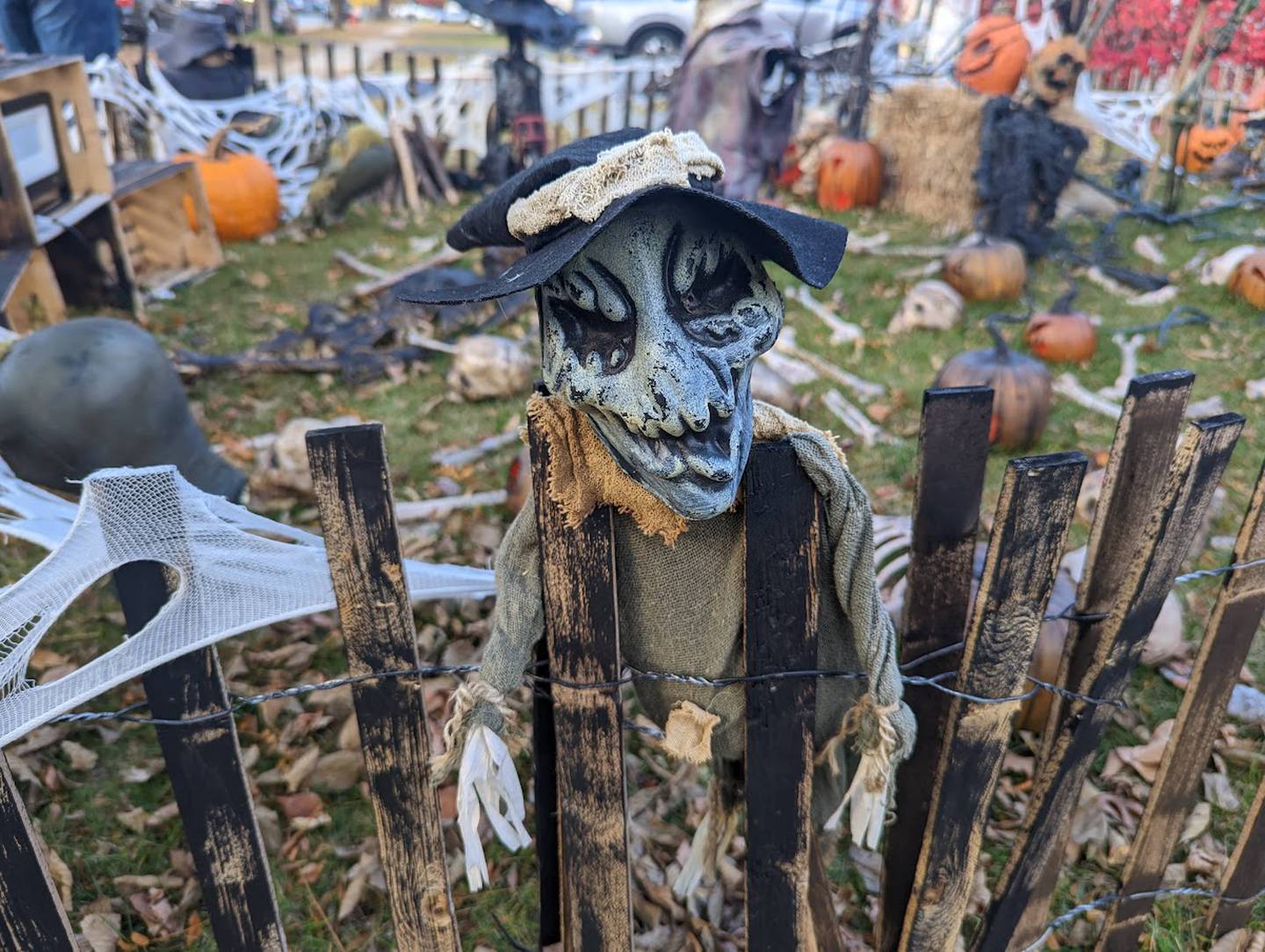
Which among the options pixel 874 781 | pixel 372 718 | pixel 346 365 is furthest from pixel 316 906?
pixel 346 365

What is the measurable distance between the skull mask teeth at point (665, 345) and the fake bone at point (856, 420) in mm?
3884

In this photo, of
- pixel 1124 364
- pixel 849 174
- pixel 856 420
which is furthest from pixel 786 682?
pixel 849 174

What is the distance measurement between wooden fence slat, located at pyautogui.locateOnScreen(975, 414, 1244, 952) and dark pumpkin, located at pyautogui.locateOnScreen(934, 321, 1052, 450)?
3.26 metres

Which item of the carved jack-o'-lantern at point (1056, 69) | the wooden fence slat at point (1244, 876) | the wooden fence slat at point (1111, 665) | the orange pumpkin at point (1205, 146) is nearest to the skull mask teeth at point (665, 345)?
the wooden fence slat at point (1111, 665)

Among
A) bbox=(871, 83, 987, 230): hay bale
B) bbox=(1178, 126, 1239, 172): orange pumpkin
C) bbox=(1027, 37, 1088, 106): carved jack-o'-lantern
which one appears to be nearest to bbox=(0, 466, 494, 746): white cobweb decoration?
bbox=(1027, 37, 1088, 106): carved jack-o'-lantern

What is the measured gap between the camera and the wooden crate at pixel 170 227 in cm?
795

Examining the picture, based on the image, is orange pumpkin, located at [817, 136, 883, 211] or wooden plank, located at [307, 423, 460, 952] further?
orange pumpkin, located at [817, 136, 883, 211]

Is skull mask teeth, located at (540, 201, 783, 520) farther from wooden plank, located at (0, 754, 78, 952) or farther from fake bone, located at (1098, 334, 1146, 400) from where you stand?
fake bone, located at (1098, 334, 1146, 400)

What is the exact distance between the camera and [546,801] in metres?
Answer: 2.05

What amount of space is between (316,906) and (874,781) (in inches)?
77.4

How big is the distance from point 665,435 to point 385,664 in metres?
0.73

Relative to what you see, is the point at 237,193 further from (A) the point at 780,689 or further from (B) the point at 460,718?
(A) the point at 780,689

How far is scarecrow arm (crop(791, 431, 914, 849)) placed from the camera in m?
1.67

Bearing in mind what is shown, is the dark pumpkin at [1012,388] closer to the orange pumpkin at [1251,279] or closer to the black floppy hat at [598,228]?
the orange pumpkin at [1251,279]
